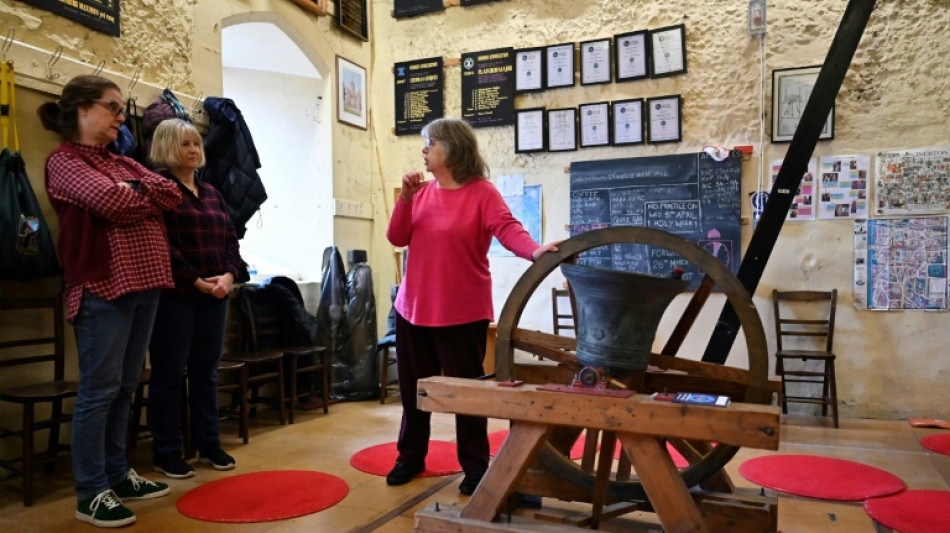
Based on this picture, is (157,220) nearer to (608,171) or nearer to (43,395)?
(43,395)

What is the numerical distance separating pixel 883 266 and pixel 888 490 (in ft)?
6.61

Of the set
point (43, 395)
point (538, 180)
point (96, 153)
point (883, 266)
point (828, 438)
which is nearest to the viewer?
point (96, 153)

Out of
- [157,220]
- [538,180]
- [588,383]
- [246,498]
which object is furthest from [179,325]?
[538,180]

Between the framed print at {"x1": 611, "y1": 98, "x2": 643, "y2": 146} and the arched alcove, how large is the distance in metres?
2.12

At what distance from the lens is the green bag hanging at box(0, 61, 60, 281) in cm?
274

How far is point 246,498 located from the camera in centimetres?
271

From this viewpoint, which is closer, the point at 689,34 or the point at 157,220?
the point at 157,220

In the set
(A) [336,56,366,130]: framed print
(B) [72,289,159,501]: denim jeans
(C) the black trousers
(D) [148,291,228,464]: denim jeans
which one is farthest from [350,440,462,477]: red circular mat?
(A) [336,56,366,130]: framed print

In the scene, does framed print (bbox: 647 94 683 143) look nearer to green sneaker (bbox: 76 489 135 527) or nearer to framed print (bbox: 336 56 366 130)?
framed print (bbox: 336 56 366 130)

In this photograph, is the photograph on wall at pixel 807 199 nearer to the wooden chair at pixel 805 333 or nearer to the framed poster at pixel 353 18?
the wooden chair at pixel 805 333

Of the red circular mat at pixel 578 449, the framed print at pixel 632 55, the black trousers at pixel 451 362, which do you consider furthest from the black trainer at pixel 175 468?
the framed print at pixel 632 55

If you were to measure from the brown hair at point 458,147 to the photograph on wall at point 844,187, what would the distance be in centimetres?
291

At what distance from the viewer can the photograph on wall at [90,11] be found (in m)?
A: 3.15

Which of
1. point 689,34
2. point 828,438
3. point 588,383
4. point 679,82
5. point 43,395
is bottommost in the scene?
point 828,438
